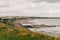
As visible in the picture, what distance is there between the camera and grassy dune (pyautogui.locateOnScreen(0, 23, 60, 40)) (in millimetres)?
1908

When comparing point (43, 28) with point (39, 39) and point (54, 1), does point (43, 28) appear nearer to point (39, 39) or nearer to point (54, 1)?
point (39, 39)

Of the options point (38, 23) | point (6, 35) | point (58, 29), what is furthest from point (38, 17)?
point (6, 35)

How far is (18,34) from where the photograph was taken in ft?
6.34

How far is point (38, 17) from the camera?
203cm

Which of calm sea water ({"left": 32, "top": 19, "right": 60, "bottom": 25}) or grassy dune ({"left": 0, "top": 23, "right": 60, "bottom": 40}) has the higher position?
calm sea water ({"left": 32, "top": 19, "right": 60, "bottom": 25})

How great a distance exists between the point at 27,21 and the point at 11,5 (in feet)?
0.95

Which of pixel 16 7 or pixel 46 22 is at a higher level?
pixel 16 7

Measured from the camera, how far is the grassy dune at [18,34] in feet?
6.26

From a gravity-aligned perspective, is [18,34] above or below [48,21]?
below

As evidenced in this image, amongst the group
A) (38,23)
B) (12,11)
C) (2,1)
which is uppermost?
(2,1)

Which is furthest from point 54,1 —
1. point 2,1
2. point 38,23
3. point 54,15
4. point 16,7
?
point 2,1

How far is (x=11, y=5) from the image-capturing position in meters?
2.05

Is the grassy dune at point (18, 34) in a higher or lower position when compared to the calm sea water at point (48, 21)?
lower

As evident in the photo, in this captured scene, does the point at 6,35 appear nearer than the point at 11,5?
Yes
